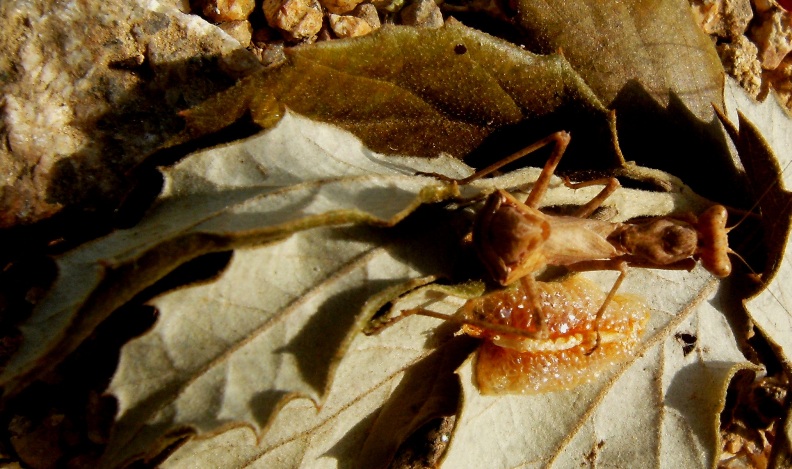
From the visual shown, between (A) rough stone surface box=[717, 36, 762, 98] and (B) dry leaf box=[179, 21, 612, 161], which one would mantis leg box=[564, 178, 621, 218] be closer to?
(B) dry leaf box=[179, 21, 612, 161]

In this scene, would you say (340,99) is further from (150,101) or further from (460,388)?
(460,388)

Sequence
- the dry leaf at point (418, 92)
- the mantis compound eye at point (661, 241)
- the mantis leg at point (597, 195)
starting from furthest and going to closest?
the mantis compound eye at point (661, 241) < the mantis leg at point (597, 195) < the dry leaf at point (418, 92)

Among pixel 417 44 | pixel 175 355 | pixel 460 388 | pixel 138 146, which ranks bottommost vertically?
pixel 460 388

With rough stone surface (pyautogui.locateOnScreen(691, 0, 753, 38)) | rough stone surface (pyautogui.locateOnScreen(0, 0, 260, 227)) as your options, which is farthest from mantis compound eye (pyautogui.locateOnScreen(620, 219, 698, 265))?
rough stone surface (pyautogui.locateOnScreen(0, 0, 260, 227))

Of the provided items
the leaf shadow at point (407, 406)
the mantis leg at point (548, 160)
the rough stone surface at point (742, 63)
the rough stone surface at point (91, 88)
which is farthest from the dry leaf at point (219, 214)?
the rough stone surface at point (742, 63)

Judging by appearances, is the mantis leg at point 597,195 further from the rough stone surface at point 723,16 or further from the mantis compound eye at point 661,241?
the rough stone surface at point 723,16

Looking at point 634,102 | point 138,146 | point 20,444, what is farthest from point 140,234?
point 634,102

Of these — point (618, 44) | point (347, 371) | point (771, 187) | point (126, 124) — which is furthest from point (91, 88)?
point (771, 187)
